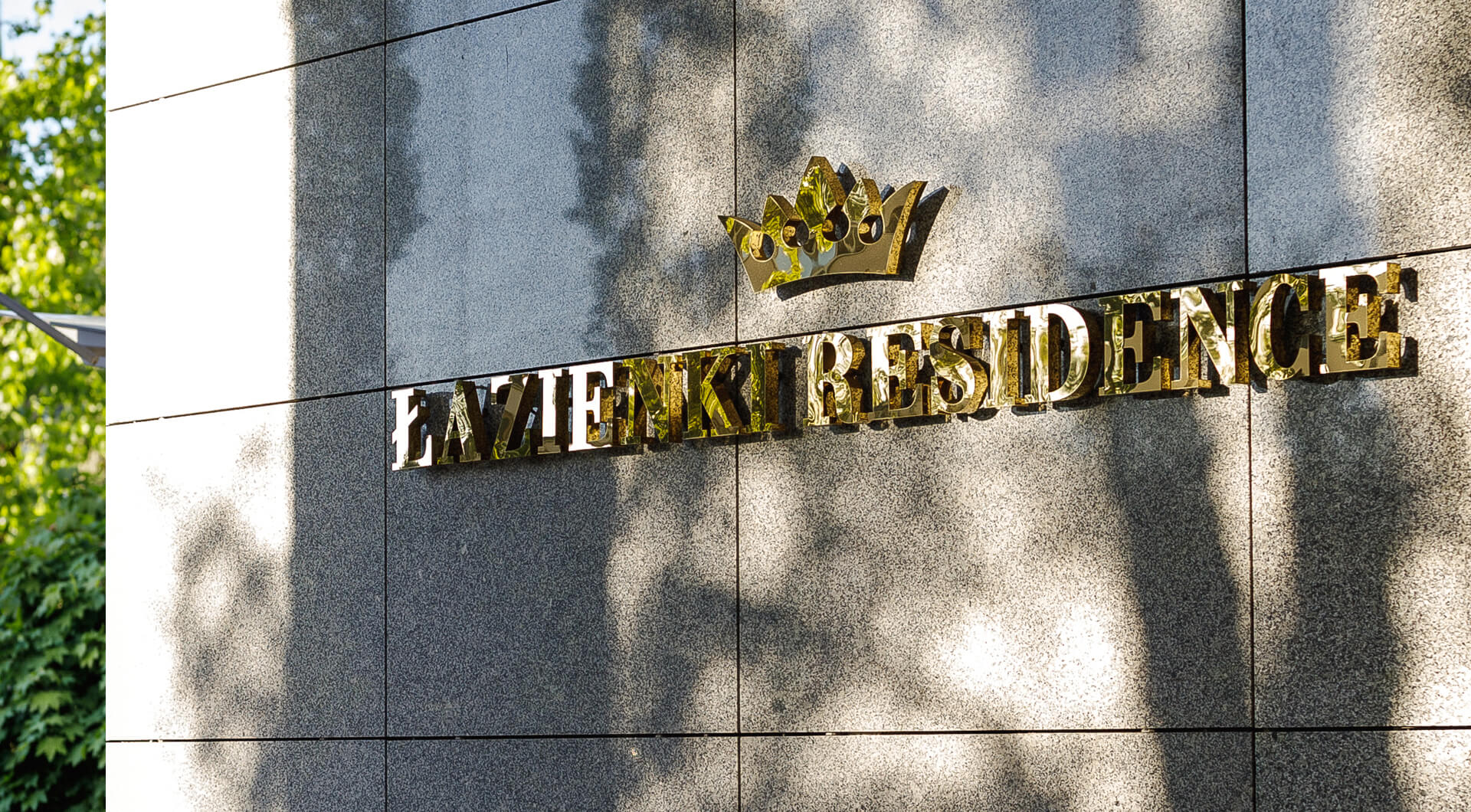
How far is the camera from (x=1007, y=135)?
246 inches

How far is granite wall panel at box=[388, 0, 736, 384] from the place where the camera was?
23.5 ft

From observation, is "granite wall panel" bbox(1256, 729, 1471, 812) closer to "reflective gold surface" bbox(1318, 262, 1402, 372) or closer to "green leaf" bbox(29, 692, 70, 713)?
"reflective gold surface" bbox(1318, 262, 1402, 372)

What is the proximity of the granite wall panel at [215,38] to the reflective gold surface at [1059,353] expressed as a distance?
4121mm

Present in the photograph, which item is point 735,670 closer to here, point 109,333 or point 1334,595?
point 1334,595

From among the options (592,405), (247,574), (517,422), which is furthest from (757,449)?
(247,574)

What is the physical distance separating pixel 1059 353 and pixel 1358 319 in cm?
109

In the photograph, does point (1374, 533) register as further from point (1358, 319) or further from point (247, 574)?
point (247, 574)

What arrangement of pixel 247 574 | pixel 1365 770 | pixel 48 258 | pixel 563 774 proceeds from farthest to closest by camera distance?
pixel 48 258, pixel 247 574, pixel 563 774, pixel 1365 770

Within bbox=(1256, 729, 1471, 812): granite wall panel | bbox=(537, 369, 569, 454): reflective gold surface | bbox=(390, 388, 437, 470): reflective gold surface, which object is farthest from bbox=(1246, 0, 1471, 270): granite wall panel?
bbox=(390, 388, 437, 470): reflective gold surface

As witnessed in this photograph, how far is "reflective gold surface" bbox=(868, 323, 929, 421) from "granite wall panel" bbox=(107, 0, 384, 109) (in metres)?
3.51

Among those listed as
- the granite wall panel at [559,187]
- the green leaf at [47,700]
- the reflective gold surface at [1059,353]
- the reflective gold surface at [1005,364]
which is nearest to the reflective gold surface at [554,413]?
the granite wall panel at [559,187]

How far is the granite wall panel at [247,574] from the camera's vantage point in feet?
A: 26.7

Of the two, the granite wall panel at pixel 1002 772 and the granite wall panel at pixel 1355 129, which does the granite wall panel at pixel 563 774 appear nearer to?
the granite wall panel at pixel 1002 772

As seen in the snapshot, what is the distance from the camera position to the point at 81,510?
1875 cm
